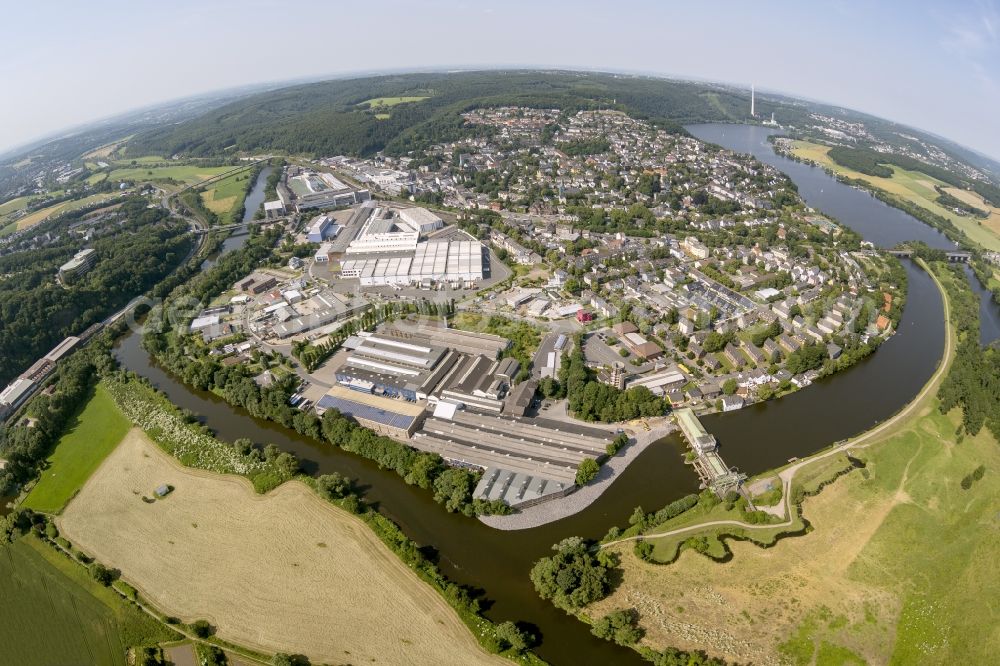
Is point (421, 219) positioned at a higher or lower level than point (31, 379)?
higher

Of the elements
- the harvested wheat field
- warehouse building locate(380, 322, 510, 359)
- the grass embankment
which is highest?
warehouse building locate(380, 322, 510, 359)

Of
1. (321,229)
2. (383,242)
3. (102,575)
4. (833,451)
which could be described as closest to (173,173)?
(321,229)

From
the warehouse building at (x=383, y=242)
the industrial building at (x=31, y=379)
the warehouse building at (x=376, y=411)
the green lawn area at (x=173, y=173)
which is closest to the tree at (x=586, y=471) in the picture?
Answer: the warehouse building at (x=376, y=411)

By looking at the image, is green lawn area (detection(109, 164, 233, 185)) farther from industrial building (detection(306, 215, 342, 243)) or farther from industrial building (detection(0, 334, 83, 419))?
industrial building (detection(0, 334, 83, 419))

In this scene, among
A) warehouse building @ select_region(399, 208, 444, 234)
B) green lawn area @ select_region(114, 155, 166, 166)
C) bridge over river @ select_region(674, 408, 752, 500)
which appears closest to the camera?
bridge over river @ select_region(674, 408, 752, 500)

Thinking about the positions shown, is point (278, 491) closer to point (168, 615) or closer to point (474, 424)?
point (168, 615)

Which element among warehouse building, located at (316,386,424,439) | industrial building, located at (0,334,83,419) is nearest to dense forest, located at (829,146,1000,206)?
warehouse building, located at (316,386,424,439)

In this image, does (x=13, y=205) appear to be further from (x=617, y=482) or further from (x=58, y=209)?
(x=617, y=482)
